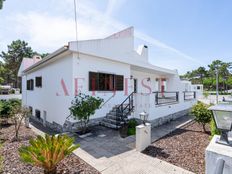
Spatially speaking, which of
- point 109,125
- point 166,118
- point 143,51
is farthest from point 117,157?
point 143,51

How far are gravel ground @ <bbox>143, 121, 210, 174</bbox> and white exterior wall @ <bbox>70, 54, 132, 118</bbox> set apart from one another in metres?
3.77

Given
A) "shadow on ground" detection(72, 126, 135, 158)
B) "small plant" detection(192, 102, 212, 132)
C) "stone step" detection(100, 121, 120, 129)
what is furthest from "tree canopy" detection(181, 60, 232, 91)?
"shadow on ground" detection(72, 126, 135, 158)

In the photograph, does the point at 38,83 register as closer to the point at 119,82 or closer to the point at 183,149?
the point at 119,82

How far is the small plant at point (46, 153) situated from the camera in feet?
10.9

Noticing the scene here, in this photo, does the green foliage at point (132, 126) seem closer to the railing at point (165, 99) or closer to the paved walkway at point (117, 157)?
the paved walkway at point (117, 157)

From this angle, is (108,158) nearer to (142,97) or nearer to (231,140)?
(231,140)

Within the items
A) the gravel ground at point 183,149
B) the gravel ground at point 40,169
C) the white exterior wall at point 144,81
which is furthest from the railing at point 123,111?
the white exterior wall at point 144,81

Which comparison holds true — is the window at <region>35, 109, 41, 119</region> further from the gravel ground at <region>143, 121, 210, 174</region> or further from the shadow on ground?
the gravel ground at <region>143, 121, 210, 174</region>

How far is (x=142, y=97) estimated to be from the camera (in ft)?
27.0

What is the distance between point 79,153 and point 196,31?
10.5 metres

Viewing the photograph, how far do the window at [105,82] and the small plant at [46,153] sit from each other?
4.52m

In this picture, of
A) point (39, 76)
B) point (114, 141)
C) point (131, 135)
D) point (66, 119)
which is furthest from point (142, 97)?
point (39, 76)

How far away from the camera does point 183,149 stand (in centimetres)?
518

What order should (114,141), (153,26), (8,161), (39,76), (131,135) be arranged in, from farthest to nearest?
(39,76)
(153,26)
(131,135)
(114,141)
(8,161)
